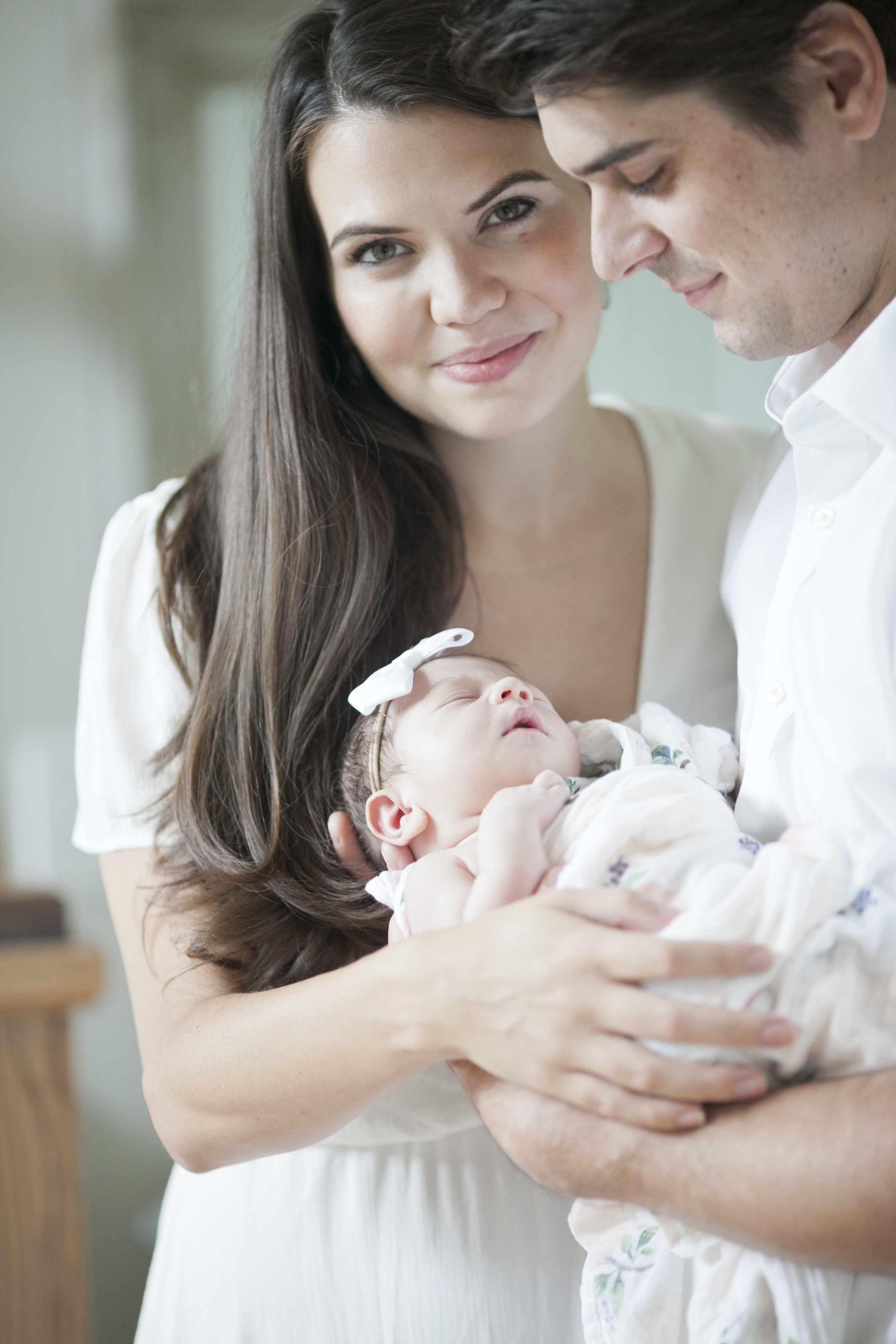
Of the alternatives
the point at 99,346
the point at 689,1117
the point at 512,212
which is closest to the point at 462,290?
the point at 512,212

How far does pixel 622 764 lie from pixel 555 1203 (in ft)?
1.99

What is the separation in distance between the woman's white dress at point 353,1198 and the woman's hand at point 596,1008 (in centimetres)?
37

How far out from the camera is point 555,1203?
145 cm

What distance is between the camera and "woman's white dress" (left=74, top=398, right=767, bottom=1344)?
4.67ft

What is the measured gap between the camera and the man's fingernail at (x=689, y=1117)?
1011 mm

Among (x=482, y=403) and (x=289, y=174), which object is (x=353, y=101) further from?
(x=482, y=403)

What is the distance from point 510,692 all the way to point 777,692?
313mm

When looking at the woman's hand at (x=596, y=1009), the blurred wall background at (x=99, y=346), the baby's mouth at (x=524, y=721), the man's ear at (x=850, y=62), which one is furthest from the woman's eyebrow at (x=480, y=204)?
the blurred wall background at (x=99, y=346)

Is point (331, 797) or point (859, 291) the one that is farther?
point (331, 797)

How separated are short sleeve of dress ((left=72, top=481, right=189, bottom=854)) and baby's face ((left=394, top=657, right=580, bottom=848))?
43cm

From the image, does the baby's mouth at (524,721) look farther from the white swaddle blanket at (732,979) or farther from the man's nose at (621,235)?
the man's nose at (621,235)

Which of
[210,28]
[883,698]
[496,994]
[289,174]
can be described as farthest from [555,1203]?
[210,28]

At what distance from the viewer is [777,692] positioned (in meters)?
1.25

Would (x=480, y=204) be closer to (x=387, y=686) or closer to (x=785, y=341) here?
(x=785, y=341)
